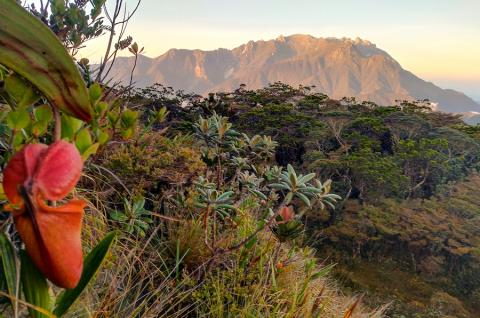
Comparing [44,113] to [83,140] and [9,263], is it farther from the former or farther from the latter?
[9,263]

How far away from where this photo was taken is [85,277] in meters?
0.49

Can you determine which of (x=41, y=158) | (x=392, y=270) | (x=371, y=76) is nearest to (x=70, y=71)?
(x=41, y=158)

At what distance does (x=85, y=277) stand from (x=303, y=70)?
147 m

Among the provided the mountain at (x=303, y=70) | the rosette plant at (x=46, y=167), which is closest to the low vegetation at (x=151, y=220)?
the rosette plant at (x=46, y=167)

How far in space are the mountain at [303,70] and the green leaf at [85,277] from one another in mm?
127363

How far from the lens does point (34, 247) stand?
1.06 ft

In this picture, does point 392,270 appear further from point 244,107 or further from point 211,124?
point 211,124

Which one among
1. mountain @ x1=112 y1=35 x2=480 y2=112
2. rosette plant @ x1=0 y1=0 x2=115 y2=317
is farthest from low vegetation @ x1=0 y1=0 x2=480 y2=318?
mountain @ x1=112 y1=35 x2=480 y2=112

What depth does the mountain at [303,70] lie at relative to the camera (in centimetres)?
13025

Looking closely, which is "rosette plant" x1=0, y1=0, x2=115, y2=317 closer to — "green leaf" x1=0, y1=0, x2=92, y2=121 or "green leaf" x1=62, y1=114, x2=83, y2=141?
"green leaf" x1=0, y1=0, x2=92, y2=121

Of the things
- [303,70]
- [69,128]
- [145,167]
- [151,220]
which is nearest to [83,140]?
[69,128]

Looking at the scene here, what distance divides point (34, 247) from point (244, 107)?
12.9m

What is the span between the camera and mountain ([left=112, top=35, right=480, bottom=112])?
427 ft

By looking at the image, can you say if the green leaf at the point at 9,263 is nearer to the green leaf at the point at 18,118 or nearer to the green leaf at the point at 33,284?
the green leaf at the point at 33,284
